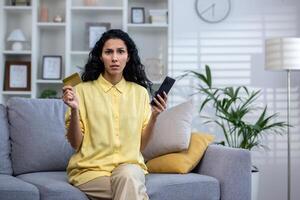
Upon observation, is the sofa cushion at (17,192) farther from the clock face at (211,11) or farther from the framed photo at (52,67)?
the clock face at (211,11)

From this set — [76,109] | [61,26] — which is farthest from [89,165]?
[61,26]

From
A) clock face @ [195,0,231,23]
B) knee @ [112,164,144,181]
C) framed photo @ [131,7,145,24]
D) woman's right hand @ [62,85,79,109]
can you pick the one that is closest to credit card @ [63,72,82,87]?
woman's right hand @ [62,85,79,109]

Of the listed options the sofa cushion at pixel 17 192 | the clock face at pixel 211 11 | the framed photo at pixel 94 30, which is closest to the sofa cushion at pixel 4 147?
the sofa cushion at pixel 17 192

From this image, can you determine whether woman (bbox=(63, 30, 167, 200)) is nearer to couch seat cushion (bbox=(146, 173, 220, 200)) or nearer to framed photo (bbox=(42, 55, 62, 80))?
couch seat cushion (bbox=(146, 173, 220, 200))

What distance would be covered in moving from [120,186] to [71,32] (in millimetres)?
2470

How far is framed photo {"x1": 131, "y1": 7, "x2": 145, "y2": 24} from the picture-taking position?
407 centimetres

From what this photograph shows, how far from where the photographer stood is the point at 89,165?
2.13m

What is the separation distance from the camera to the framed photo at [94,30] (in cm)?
410

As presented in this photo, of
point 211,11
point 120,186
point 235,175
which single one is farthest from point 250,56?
point 120,186

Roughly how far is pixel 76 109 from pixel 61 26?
2167 millimetres

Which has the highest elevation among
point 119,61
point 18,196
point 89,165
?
point 119,61

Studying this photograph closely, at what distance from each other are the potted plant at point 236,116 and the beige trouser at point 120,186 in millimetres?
1472

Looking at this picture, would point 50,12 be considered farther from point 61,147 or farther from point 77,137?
point 77,137

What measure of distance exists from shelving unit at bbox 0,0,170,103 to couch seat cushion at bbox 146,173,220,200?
5.60ft
